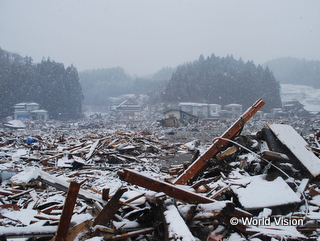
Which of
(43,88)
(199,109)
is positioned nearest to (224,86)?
(199,109)

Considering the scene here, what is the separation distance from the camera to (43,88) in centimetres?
6450

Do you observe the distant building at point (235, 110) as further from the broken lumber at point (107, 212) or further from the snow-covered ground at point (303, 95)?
the broken lumber at point (107, 212)

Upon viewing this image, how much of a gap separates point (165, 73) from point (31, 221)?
144 metres

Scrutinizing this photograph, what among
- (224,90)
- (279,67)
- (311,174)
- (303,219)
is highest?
(279,67)

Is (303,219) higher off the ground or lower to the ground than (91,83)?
lower

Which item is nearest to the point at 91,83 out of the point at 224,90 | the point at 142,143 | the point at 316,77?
the point at 224,90

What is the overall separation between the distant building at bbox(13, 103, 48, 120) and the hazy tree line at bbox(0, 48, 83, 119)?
198 cm

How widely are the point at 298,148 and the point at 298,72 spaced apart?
159m

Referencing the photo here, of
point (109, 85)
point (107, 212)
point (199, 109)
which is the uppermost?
point (109, 85)

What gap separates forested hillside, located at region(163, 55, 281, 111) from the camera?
239 feet

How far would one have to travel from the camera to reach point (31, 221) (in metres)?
3.24

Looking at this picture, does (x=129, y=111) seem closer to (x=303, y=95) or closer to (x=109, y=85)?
(x=109, y=85)

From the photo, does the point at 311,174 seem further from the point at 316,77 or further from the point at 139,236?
the point at 316,77

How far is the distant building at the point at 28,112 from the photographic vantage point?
186 feet
